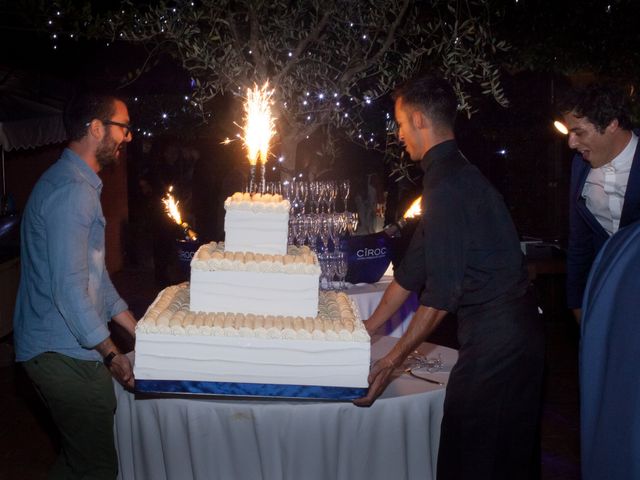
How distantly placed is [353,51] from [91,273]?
2.74 meters

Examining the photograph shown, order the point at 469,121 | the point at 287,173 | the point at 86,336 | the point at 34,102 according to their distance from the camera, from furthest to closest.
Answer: the point at 34,102 → the point at 469,121 → the point at 287,173 → the point at 86,336

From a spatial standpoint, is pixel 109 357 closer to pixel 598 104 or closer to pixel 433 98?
pixel 433 98

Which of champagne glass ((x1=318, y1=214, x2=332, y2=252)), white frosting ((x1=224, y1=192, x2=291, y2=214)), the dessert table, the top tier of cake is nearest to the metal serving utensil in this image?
the dessert table

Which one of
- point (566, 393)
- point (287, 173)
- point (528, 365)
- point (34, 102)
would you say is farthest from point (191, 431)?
point (34, 102)

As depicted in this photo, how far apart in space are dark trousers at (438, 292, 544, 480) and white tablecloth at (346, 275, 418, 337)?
2.07 metres

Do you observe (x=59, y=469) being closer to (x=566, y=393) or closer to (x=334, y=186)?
(x=334, y=186)

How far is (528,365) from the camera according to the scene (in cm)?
270

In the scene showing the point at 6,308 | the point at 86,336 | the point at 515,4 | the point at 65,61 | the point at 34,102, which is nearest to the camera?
the point at 86,336

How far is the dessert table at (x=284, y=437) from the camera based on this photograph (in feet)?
9.23

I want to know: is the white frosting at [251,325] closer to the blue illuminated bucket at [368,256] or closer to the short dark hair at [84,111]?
the short dark hair at [84,111]

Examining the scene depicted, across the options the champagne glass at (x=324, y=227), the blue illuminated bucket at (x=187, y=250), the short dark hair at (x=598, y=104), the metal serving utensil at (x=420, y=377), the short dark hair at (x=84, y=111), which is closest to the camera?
the short dark hair at (x=84, y=111)

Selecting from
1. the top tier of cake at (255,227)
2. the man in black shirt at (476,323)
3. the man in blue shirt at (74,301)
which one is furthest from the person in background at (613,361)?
the man in blue shirt at (74,301)

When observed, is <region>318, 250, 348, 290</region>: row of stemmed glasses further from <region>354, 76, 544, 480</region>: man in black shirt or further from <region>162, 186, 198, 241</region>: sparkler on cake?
<region>354, 76, 544, 480</region>: man in black shirt

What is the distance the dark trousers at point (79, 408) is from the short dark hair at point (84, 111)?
3.02 feet
